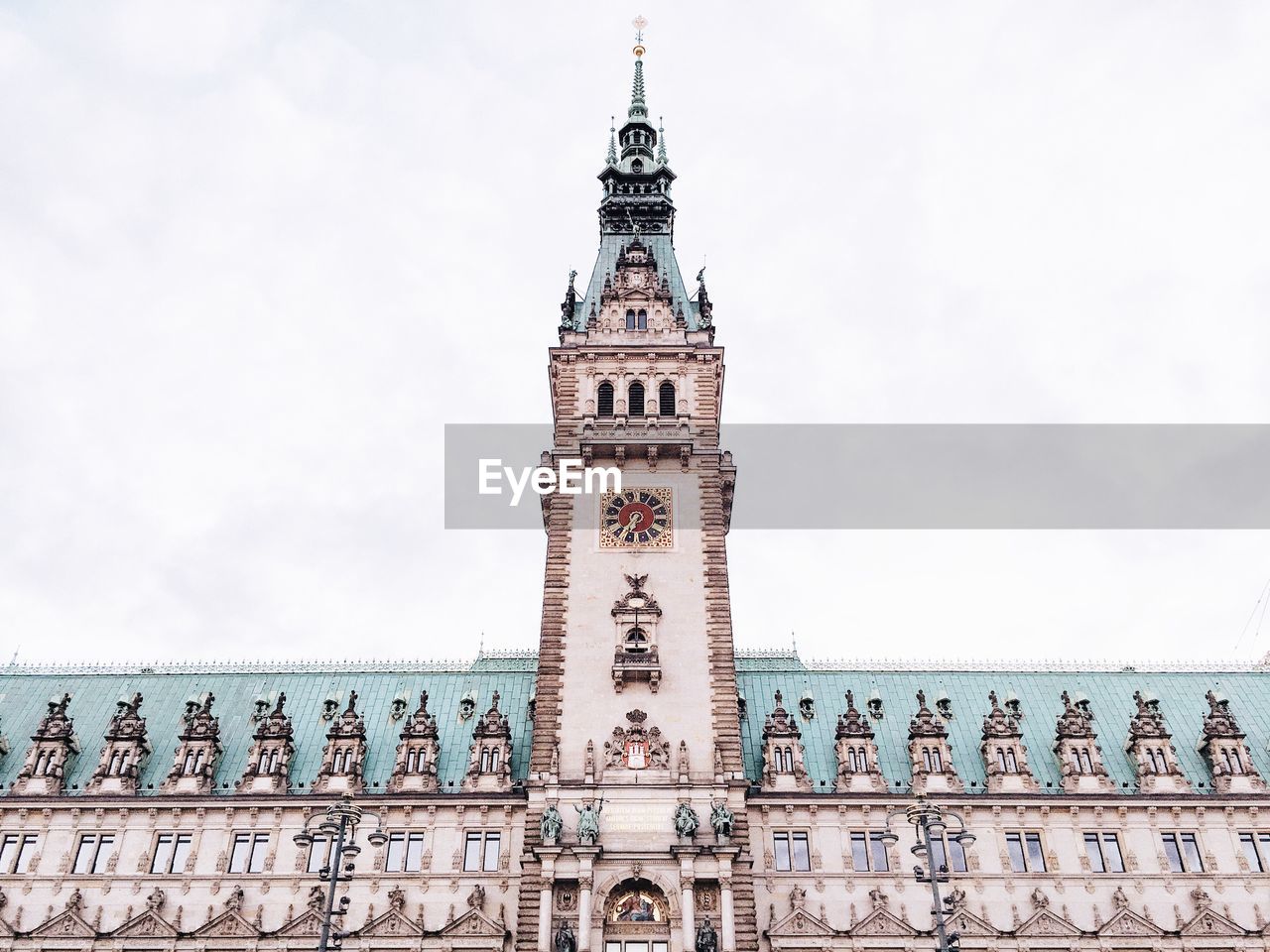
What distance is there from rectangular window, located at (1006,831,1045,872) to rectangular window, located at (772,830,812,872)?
31.0ft

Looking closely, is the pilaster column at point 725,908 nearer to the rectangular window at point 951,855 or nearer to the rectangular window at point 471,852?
the rectangular window at point 951,855

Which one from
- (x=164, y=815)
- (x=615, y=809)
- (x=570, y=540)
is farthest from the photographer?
(x=570, y=540)

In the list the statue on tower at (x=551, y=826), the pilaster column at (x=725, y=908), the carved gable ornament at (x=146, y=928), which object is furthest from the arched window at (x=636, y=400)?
the carved gable ornament at (x=146, y=928)

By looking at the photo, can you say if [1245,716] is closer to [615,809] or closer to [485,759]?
[615,809]

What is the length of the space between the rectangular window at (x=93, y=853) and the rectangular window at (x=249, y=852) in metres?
5.94

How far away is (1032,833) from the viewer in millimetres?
51375

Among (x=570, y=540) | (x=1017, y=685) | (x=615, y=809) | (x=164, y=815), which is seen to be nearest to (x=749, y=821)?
(x=615, y=809)

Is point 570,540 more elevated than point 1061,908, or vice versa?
point 570,540

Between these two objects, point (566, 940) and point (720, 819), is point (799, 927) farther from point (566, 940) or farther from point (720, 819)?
point (566, 940)

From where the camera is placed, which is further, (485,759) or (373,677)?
(373,677)

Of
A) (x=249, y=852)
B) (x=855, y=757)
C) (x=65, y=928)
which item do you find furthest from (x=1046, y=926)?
(x=65, y=928)

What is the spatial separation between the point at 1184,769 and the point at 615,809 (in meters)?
29.4

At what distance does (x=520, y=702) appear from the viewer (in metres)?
59.8

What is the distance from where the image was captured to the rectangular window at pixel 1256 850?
50438 millimetres
